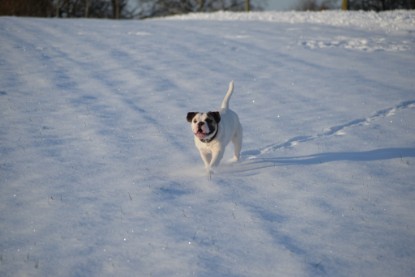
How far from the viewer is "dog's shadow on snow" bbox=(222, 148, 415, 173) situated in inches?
218

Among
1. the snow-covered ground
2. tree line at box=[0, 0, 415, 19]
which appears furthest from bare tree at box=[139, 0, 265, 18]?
the snow-covered ground

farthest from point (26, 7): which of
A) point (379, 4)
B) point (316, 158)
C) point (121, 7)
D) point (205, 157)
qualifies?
point (379, 4)

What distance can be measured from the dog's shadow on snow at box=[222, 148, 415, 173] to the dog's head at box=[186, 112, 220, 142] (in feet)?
2.30

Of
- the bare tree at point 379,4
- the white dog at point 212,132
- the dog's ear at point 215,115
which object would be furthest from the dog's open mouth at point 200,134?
the bare tree at point 379,4

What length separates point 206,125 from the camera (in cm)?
481

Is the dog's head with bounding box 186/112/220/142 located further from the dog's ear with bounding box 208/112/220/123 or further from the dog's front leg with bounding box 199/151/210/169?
the dog's front leg with bounding box 199/151/210/169

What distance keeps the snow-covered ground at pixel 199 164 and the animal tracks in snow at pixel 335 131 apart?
55 mm

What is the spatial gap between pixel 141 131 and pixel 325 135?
135 inches

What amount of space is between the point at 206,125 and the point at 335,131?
3.31m

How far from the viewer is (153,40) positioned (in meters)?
14.7

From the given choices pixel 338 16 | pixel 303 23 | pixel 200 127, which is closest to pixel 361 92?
pixel 200 127

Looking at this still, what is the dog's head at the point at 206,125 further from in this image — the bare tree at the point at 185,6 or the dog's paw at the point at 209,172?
the bare tree at the point at 185,6

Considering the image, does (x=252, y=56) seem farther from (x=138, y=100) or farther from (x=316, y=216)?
(x=316, y=216)

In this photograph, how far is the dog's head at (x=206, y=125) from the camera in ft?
15.8
